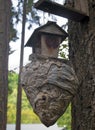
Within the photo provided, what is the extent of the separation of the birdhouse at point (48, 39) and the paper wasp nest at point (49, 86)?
8cm

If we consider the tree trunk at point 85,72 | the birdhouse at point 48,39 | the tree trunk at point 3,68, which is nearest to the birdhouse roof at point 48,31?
the birdhouse at point 48,39

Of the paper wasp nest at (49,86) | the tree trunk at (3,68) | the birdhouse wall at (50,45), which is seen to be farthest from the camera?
the tree trunk at (3,68)

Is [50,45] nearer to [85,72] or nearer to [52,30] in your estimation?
[52,30]

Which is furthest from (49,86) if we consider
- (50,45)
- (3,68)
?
(3,68)

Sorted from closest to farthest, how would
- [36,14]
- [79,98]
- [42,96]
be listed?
[42,96] → [79,98] → [36,14]

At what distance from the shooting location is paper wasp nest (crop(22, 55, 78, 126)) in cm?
169

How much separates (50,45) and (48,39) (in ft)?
0.16

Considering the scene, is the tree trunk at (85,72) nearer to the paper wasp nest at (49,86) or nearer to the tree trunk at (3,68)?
the paper wasp nest at (49,86)

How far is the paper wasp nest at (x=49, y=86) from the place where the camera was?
1688mm

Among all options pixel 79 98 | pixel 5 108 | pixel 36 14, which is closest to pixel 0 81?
pixel 5 108

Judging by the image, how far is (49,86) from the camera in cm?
174

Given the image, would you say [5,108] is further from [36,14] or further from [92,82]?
[92,82]

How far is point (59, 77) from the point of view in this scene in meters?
1.76

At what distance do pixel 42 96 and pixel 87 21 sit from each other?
59cm
